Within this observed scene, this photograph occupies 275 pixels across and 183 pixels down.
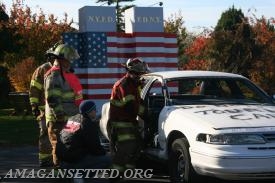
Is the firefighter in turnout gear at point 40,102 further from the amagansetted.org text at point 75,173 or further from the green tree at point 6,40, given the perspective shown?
the green tree at point 6,40

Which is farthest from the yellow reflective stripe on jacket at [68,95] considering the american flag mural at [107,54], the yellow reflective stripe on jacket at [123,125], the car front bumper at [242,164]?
the american flag mural at [107,54]

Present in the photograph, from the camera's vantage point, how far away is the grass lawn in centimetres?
1314

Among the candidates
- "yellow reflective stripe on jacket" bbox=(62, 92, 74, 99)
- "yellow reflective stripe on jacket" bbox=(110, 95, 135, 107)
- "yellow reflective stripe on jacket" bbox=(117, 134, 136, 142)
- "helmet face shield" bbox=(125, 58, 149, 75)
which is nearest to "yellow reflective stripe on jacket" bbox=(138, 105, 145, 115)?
"yellow reflective stripe on jacket" bbox=(110, 95, 135, 107)

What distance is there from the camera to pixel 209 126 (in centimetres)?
657

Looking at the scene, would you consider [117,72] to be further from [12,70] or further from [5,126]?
[12,70]

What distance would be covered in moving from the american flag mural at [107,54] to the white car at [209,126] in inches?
305

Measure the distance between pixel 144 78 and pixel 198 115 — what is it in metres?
1.90

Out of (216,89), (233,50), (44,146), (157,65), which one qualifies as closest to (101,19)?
(157,65)

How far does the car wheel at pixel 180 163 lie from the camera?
686 centimetres

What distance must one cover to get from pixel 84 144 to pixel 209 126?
1458 millimetres

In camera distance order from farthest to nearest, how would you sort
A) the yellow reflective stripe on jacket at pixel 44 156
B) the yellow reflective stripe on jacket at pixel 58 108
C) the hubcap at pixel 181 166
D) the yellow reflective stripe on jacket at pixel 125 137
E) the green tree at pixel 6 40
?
the green tree at pixel 6 40
the yellow reflective stripe on jacket at pixel 44 156
the yellow reflective stripe on jacket at pixel 58 108
the yellow reflective stripe on jacket at pixel 125 137
the hubcap at pixel 181 166

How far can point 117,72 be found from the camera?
17.3 m

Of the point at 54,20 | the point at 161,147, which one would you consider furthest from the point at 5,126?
the point at 54,20

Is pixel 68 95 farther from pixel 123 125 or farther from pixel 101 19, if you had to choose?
pixel 101 19
